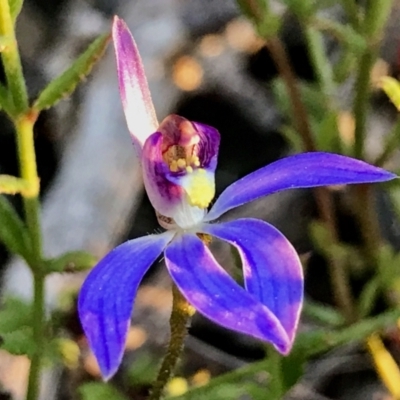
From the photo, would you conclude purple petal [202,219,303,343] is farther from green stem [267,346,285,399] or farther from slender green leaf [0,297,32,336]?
slender green leaf [0,297,32,336]

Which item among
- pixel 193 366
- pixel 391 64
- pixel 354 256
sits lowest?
pixel 193 366

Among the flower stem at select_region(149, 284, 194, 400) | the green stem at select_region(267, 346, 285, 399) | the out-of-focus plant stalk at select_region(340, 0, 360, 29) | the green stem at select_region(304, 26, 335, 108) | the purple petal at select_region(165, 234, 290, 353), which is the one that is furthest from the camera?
the green stem at select_region(304, 26, 335, 108)

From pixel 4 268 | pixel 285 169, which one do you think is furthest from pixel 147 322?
pixel 285 169

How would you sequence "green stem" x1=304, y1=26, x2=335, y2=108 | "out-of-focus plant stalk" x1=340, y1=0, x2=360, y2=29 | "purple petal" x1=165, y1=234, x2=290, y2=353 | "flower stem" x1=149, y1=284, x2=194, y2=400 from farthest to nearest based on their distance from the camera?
"green stem" x1=304, y1=26, x2=335, y2=108
"out-of-focus plant stalk" x1=340, y1=0, x2=360, y2=29
"flower stem" x1=149, y1=284, x2=194, y2=400
"purple petal" x1=165, y1=234, x2=290, y2=353

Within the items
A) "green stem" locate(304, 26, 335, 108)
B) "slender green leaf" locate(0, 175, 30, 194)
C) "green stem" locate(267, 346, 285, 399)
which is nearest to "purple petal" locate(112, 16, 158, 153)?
"slender green leaf" locate(0, 175, 30, 194)

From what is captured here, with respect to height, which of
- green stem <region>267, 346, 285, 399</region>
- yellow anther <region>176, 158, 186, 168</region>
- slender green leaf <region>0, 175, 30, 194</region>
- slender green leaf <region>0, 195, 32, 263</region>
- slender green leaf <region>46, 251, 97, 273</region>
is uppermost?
yellow anther <region>176, 158, 186, 168</region>

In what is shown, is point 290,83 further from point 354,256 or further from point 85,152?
point 85,152
